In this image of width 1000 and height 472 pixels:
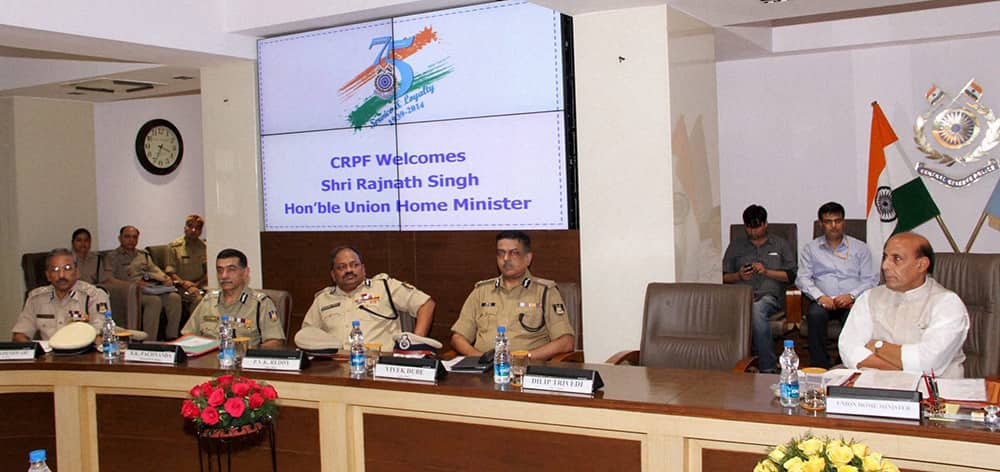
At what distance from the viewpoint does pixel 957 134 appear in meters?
7.04

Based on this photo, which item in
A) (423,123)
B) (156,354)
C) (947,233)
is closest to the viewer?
(156,354)

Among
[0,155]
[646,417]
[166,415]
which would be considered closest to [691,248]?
[646,417]

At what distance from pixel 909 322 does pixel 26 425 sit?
3815 mm

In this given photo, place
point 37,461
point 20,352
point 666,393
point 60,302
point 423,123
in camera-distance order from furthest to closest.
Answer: point 423,123, point 60,302, point 20,352, point 666,393, point 37,461

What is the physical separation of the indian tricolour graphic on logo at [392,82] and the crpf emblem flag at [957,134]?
3.80 meters

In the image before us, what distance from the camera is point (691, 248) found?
5422 mm

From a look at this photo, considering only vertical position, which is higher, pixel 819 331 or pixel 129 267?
pixel 129 267

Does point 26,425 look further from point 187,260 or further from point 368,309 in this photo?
point 187,260

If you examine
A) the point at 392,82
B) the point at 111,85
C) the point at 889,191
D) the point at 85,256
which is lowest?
the point at 85,256

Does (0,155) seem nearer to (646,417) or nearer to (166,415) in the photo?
(166,415)

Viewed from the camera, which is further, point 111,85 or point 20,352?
point 111,85

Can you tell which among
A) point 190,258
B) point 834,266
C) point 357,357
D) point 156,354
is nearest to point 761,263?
point 834,266

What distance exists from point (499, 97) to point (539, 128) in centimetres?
34

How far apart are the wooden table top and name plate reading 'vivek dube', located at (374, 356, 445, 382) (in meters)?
0.04
